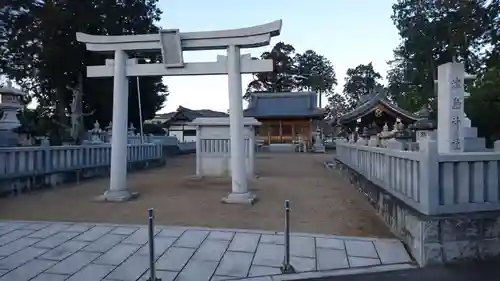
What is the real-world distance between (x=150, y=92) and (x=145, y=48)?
19.6 m

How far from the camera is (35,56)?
21.8m

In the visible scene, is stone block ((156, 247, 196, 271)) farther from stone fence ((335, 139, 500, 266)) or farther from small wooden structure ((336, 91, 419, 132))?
small wooden structure ((336, 91, 419, 132))

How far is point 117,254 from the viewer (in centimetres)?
530

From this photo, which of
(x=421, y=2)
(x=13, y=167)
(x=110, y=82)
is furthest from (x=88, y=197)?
(x=421, y=2)

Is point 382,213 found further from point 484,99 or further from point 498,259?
point 484,99

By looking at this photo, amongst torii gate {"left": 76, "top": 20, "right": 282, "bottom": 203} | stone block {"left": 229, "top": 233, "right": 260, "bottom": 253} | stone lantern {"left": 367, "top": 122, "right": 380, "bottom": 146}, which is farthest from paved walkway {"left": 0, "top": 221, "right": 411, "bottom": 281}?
stone lantern {"left": 367, "top": 122, "right": 380, "bottom": 146}

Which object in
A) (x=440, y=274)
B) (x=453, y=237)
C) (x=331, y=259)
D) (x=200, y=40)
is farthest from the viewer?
(x=200, y=40)

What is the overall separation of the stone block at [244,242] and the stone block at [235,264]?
0.49 ft

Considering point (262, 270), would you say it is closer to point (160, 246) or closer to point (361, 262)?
point (361, 262)

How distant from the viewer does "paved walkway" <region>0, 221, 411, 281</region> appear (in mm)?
4711

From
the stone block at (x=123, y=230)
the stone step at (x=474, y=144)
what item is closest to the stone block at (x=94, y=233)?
the stone block at (x=123, y=230)

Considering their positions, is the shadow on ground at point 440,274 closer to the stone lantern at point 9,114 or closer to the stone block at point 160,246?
the stone block at point 160,246

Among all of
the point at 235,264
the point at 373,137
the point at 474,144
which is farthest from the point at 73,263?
the point at 373,137

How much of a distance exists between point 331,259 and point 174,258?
197 cm
